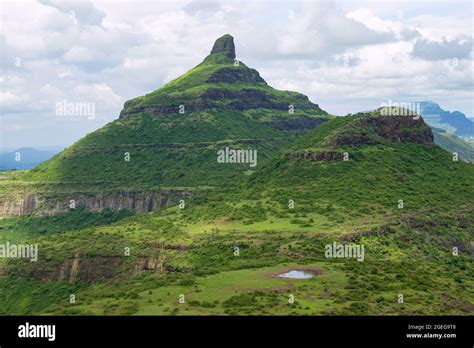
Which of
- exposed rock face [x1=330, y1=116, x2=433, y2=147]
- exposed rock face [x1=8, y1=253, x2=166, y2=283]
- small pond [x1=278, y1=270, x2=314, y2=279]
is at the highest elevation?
exposed rock face [x1=330, y1=116, x2=433, y2=147]

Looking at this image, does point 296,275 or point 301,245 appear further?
point 301,245

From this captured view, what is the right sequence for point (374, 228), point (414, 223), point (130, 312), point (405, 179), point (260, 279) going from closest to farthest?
1. point (130, 312)
2. point (260, 279)
3. point (374, 228)
4. point (414, 223)
5. point (405, 179)

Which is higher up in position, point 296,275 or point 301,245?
point 301,245

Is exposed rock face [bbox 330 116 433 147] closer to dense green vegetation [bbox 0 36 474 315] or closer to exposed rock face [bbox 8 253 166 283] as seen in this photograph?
dense green vegetation [bbox 0 36 474 315]

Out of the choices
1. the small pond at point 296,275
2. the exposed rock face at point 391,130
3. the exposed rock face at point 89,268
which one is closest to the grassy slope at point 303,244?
the exposed rock face at point 89,268

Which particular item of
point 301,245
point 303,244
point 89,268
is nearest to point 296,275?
point 301,245

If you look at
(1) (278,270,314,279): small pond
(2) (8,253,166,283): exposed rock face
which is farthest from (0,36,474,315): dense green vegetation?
(1) (278,270,314,279): small pond

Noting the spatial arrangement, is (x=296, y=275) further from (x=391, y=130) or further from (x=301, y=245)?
(x=391, y=130)

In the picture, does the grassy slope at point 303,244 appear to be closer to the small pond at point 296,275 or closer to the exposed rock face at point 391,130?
the small pond at point 296,275
